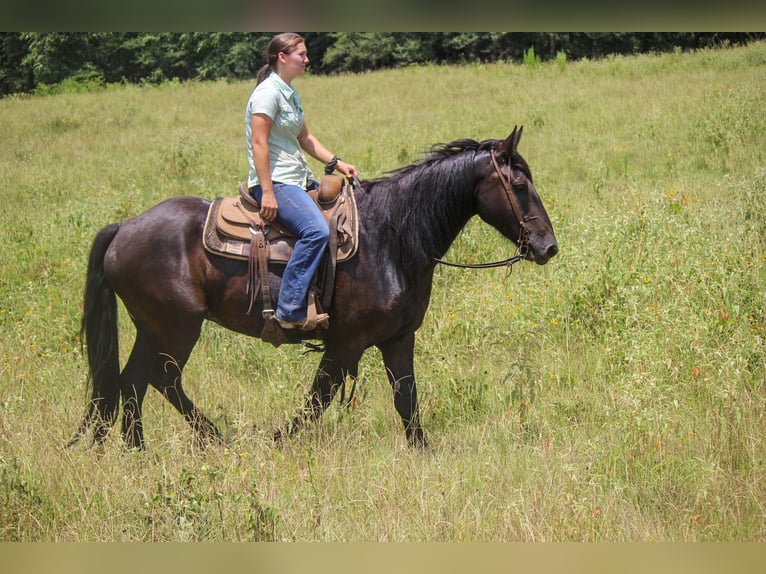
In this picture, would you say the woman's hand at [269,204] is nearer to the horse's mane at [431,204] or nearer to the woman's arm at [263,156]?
the woman's arm at [263,156]

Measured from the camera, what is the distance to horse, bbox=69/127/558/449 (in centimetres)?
483

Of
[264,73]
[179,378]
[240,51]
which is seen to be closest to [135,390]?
[179,378]

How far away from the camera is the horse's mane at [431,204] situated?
4.87 meters

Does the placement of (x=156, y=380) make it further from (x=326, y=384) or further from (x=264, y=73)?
(x=264, y=73)

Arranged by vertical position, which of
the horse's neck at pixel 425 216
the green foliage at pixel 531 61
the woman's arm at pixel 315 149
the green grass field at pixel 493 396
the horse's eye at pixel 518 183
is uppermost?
the green foliage at pixel 531 61

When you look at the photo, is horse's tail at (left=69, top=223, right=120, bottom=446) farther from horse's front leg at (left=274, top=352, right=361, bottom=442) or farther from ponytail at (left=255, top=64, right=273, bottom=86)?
ponytail at (left=255, top=64, right=273, bottom=86)

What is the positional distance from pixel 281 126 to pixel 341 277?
1085 millimetres

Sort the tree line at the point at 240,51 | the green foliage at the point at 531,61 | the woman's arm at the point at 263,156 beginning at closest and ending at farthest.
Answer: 1. the woman's arm at the point at 263,156
2. the green foliage at the point at 531,61
3. the tree line at the point at 240,51

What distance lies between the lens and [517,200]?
15.5 ft

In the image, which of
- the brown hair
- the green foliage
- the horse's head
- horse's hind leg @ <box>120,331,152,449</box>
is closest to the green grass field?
horse's hind leg @ <box>120,331,152,449</box>

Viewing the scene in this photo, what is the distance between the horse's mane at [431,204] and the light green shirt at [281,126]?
0.67m

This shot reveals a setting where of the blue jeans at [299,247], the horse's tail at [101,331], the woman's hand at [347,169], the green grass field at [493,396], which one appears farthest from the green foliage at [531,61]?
the horse's tail at [101,331]

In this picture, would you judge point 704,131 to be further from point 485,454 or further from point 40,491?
point 40,491
